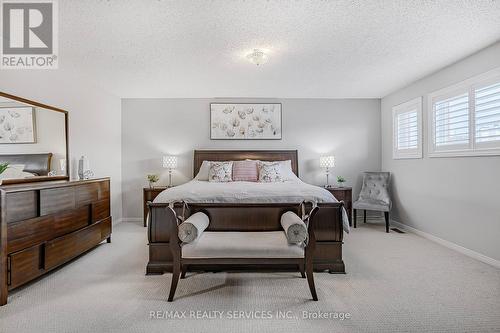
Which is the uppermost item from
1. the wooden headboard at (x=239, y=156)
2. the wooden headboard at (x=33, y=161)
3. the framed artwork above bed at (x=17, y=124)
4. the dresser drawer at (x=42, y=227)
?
the framed artwork above bed at (x=17, y=124)

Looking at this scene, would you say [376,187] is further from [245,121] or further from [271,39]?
[271,39]

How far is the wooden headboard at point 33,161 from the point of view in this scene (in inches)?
94.1

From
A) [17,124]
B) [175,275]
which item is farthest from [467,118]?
[17,124]

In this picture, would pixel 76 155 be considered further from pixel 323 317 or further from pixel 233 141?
pixel 323 317

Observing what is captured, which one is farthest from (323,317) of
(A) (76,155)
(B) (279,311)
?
(A) (76,155)

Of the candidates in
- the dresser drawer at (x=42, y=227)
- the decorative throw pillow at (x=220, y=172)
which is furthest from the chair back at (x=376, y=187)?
the dresser drawer at (x=42, y=227)

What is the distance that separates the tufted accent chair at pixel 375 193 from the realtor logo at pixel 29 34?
15.2ft

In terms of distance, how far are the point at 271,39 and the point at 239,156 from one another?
2496mm

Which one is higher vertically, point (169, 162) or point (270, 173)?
point (169, 162)

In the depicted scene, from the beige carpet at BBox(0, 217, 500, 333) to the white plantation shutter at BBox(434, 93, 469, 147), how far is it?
149cm

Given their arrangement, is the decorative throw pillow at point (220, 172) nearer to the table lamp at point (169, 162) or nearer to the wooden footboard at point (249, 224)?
the table lamp at point (169, 162)

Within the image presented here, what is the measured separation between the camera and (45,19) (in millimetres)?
2145

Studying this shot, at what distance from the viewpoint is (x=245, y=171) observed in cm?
414

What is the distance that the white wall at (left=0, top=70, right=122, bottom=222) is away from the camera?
8.89 feet
